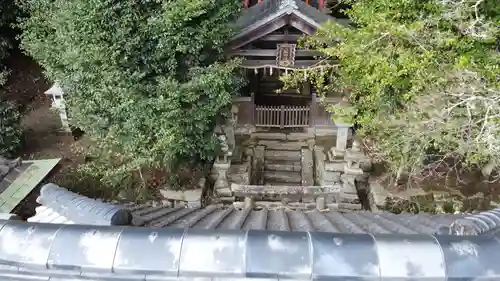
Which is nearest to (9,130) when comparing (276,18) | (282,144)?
(282,144)

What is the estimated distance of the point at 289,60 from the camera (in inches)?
447

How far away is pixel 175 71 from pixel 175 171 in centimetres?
294

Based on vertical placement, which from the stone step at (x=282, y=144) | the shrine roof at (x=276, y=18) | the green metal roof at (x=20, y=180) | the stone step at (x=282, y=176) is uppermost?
the shrine roof at (x=276, y=18)

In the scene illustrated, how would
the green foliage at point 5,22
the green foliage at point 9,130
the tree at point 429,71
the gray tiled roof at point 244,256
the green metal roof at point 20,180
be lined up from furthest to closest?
the green foliage at point 5,22, the green foliage at point 9,130, the green metal roof at point 20,180, the tree at point 429,71, the gray tiled roof at point 244,256

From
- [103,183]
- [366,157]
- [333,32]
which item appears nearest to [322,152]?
[366,157]

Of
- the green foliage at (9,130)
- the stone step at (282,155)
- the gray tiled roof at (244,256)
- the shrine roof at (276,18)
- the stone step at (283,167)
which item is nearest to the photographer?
the gray tiled roof at (244,256)

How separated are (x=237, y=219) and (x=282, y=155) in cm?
726

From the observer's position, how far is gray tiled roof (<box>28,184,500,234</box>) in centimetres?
407

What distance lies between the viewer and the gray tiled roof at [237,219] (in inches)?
160

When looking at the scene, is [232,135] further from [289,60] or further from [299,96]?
[299,96]

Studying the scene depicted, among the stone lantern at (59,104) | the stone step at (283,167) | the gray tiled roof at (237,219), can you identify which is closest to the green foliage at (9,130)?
the stone lantern at (59,104)

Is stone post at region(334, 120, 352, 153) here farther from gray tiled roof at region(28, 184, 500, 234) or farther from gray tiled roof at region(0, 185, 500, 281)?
gray tiled roof at region(0, 185, 500, 281)

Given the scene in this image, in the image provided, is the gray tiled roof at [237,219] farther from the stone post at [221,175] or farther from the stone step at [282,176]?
the stone step at [282,176]

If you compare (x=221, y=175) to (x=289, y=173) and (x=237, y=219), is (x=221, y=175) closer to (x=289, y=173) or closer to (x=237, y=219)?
(x=289, y=173)
